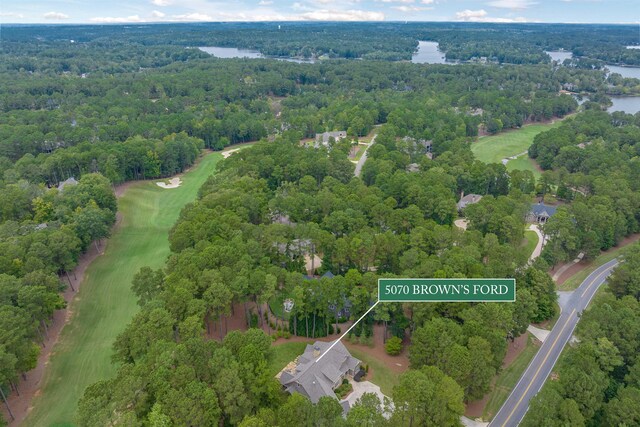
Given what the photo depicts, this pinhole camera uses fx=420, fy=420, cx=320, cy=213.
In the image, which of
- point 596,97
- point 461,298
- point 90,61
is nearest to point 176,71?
point 90,61

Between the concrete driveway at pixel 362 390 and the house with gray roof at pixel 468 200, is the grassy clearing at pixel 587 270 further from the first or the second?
the concrete driveway at pixel 362 390

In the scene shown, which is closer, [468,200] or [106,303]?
[106,303]

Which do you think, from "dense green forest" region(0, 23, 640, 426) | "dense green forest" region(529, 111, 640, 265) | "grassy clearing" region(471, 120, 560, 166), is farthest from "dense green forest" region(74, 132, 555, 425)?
"grassy clearing" region(471, 120, 560, 166)

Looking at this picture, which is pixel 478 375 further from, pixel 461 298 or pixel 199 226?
pixel 199 226

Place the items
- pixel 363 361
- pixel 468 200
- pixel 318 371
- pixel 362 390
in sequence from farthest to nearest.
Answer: pixel 468 200
pixel 363 361
pixel 362 390
pixel 318 371

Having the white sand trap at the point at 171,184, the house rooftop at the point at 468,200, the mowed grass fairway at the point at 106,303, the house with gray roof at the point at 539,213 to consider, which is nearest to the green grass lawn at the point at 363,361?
the mowed grass fairway at the point at 106,303

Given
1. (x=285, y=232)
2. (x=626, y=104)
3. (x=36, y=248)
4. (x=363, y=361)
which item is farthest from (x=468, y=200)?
(x=626, y=104)

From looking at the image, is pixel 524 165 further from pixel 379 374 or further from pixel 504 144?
pixel 379 374
